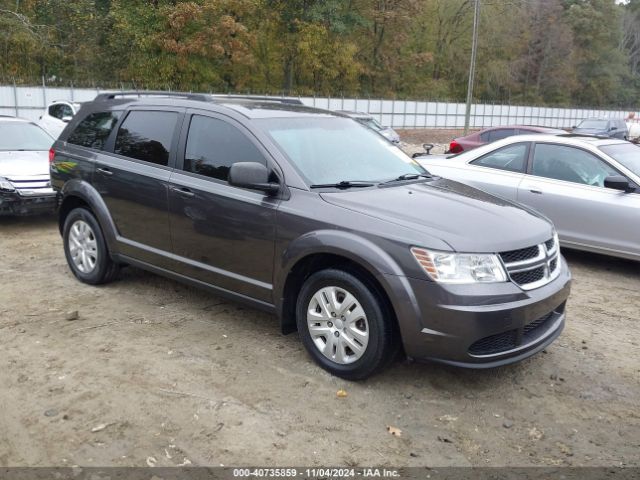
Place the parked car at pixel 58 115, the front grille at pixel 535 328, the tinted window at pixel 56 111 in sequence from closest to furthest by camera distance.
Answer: the front grille at pixel 535 328
the parked car at pixel 58 115
the tinted window at pixel 56 111

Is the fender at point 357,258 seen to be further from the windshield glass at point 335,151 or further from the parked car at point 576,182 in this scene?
the parked car at point 576,182

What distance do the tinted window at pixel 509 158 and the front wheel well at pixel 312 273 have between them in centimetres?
444

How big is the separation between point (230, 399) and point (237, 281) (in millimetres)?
1014

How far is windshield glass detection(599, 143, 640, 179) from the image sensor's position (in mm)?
7102

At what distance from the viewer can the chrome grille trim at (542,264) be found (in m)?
3.84

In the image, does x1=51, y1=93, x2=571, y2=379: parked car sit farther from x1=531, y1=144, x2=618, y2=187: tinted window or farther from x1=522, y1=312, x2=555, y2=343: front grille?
x1=531, y1=144, x2=618, y2=187: tinted window

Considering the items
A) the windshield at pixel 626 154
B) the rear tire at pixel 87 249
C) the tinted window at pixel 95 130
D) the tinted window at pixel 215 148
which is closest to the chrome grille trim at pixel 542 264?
the tinted window at pixel 215 148

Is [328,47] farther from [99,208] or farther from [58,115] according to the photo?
[99,208]

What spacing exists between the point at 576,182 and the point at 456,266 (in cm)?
427

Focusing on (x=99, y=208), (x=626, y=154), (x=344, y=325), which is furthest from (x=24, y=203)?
(x=626, y=154)

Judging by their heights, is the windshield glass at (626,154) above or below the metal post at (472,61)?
below

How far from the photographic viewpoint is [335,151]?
4758mm

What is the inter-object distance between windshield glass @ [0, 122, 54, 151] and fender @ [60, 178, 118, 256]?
431 centimetres

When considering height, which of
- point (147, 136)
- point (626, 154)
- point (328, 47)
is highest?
point (328, 47)
